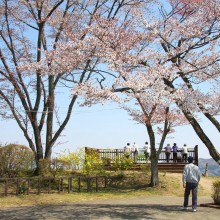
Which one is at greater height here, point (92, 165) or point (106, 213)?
point (92, 165)

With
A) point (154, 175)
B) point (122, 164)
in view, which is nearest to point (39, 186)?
point (154, 175)

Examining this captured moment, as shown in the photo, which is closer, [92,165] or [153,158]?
[153,158]

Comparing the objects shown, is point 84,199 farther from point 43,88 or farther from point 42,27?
point 42,27

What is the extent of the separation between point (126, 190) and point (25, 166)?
5.40 meters

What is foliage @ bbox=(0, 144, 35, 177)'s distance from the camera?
59.1 feet

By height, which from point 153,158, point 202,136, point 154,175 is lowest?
point 154,175

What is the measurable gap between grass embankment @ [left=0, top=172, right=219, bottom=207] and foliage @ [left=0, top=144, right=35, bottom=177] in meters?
2.17

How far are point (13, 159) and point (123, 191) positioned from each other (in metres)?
5.88

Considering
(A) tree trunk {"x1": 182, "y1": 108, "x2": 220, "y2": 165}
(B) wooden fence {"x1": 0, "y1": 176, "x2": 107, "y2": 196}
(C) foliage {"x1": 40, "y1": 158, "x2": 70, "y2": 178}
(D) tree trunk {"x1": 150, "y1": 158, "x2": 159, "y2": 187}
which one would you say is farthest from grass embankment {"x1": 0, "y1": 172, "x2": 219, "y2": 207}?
(A) tree trunk {"x1": 182, "y1": 108, "x2": 220, "y2": 165}

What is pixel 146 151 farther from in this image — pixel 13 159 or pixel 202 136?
pixel 202 136

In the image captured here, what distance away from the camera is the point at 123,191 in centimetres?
1995

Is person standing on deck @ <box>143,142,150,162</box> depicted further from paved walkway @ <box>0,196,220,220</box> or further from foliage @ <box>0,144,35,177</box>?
paved walkway @ <box>0,196,220,220</box>

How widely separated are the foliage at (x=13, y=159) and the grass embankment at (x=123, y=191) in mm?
2166

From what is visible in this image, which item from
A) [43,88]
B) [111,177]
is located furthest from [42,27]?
[111,177]
